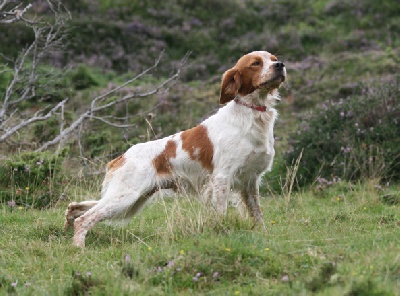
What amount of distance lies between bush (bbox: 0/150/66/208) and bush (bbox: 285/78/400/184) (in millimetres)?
3077

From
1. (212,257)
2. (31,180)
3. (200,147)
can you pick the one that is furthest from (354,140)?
(212,257)

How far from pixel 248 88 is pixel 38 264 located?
230 cm

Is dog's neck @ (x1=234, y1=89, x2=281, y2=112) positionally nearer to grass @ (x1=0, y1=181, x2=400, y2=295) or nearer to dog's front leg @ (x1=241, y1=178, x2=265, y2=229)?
dog's front leg @ (x1=241, y1=178, x2=265, y2=229)

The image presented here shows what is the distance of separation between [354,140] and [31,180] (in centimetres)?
423

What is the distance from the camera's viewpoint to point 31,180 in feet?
24.1

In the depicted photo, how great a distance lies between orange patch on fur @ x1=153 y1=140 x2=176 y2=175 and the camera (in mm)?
5724

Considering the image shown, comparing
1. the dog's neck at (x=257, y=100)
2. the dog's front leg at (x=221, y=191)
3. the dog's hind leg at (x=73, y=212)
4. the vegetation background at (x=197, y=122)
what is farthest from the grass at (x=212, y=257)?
the dog's neck at (x=257, y=100)

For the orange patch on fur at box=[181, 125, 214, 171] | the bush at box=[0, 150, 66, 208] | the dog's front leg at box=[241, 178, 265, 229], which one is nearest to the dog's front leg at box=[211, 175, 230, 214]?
the orange patch on fur at box=[181, 125, 214, 171]

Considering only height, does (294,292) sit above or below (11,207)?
above

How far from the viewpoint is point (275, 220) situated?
20.0 ft

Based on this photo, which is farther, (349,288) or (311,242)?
(311,242)

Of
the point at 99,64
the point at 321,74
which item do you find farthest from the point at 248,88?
the point at 99,64

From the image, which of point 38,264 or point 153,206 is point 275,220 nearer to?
point 153,206

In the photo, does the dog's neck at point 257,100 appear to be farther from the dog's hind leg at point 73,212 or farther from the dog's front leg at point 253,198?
the dog's hind leg at point 73,212
